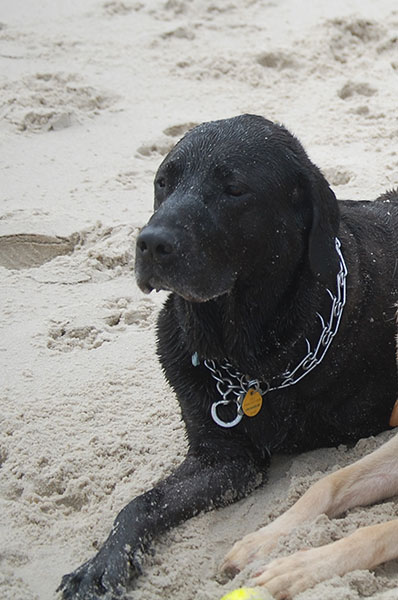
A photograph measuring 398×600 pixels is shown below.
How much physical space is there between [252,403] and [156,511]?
49 centimetres

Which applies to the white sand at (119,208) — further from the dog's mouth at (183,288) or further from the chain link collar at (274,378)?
the dog's mouth at (183,288)

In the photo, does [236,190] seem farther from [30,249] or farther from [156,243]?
[30,249]

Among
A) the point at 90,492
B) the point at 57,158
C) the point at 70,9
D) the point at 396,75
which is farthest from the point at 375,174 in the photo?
the point at 70,9

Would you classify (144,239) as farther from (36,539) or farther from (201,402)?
(36,539)

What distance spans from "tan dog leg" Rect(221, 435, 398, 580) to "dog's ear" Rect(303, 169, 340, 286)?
2.03ft

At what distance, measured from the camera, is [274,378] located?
3.22 meters

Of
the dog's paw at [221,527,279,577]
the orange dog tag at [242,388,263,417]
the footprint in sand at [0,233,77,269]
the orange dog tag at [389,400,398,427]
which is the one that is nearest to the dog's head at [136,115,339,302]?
the orange dog tag at [242,388,263,417]

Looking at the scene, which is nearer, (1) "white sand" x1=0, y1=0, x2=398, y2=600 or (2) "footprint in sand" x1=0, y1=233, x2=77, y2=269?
(1) "white sand" x1=0, y1=0, x2=398, y2=600

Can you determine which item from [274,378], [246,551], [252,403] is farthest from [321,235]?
[246,551]

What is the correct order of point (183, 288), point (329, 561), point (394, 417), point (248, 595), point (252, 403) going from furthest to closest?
point (394, 417)
point (252, 403)
point (183, 288)
point (329, 561)
point (248, 595)

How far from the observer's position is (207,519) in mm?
3096

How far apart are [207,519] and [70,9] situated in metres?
5.39

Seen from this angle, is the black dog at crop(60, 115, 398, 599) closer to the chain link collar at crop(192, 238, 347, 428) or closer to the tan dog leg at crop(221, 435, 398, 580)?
the chain link collar at crop(192, 238, 347, 428)

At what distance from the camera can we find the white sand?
3059 mm
